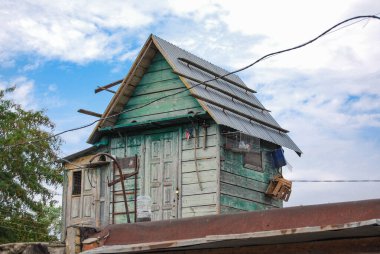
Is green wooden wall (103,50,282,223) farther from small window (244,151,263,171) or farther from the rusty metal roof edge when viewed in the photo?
the rusty metal roof edge

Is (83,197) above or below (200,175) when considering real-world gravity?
below

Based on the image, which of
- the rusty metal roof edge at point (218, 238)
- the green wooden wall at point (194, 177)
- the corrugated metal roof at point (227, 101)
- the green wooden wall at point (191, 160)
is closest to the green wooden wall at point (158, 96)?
the green wooden wall at point (191, 160)

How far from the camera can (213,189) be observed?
50.7ft

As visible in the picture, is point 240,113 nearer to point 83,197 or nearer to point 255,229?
point 83,197

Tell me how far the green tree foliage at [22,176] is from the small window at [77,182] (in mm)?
7125

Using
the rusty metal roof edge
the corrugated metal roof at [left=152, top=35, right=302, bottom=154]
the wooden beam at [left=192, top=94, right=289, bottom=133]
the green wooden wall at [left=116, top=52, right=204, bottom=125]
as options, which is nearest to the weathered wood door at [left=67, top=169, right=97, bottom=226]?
the green wooden wall at [left=116, top=52, right=204, bottom=125]

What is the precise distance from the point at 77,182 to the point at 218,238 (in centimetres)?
1129

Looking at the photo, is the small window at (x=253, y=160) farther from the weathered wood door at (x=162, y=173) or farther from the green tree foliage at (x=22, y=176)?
the green tree foliage at (x=22, y=176)

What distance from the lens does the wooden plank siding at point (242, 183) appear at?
15.8 m

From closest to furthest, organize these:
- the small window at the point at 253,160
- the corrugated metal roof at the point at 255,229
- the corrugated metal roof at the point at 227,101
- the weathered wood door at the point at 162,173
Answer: the corrugated metal roof at the point at 255,229 → the weathered wood door at the point at 162,173 → the corrugated metal roof at the point at 227,101 → the small window at the point at 253,160

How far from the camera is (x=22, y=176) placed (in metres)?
25.9

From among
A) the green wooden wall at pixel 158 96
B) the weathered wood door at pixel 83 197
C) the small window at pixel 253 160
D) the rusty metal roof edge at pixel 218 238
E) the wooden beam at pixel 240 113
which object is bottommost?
the rusty metal roof edge at pixel 218 238

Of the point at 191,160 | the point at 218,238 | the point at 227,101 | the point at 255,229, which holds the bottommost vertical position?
the point at 218,238

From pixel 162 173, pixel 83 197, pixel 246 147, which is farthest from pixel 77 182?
pixel 246 147
